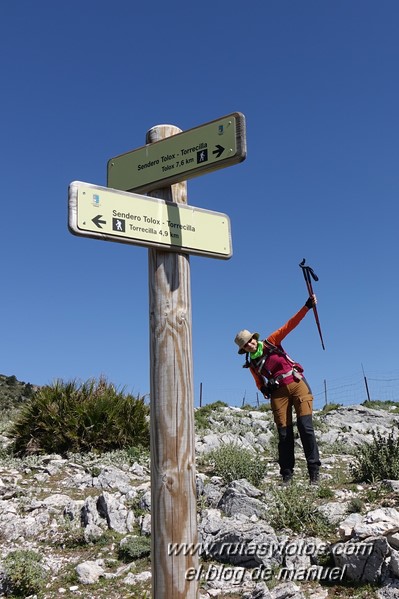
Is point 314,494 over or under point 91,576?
over

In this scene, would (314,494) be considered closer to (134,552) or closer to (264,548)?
(264,548)

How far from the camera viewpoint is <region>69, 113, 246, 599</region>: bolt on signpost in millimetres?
3158

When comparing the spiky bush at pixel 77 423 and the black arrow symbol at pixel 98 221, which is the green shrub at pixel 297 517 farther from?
the spiky bush at pixel 77 423

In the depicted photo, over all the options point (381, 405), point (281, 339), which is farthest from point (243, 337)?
point (381, 405)

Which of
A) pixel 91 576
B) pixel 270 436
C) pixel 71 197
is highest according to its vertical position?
pixel 71 197

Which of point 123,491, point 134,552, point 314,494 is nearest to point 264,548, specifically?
point 134,552

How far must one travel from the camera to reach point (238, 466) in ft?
25.8

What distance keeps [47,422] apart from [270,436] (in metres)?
4.51

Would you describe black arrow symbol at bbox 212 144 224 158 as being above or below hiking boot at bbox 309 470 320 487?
above

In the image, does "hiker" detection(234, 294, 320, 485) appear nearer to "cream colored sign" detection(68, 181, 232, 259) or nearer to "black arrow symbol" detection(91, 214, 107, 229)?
"cream colored sign" detection(68, 181, 232, 259)

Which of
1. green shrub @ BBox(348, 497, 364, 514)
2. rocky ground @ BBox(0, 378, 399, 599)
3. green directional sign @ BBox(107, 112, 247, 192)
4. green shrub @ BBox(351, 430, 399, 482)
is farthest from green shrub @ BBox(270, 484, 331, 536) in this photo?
green directional sign @ BBox(107, 112, 247, 192)

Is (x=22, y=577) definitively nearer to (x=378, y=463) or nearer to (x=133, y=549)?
(x=133, y=549)

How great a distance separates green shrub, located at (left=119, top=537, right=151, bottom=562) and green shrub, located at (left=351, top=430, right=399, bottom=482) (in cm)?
299

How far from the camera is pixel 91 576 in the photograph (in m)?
5.19
